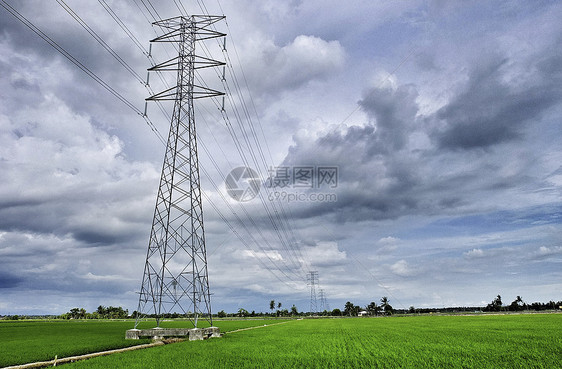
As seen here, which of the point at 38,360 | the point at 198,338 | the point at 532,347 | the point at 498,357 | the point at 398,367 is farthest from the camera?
the point at 198,338

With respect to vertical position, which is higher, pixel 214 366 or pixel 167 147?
pixel 167 147

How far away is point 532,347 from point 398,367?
14.5 m

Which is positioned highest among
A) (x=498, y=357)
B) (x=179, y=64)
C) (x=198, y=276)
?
(x=179, y=64)

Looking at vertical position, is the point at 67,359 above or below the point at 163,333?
below

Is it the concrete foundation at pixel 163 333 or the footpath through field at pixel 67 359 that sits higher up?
the concrete foundation at pixel 163 333

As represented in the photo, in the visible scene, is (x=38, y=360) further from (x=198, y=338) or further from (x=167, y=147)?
(x=167, y=147)

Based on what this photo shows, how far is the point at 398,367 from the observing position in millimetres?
20094

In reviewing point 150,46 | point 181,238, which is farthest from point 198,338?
point 150,46

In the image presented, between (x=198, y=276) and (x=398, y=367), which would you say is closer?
(x=398, y=367)

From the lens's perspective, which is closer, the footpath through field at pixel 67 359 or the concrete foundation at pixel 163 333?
the footpath through field at pixel 67 359

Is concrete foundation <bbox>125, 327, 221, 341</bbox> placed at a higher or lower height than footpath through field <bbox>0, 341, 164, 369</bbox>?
higher

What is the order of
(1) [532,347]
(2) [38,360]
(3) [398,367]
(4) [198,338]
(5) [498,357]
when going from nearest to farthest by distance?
(3) [398,367] → (5) [498,357] → (2) [38,360] → (1) [532,347] → (4) [198,338]

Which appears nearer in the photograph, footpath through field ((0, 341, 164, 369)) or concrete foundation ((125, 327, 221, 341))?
footpath through field ((0, 341, 164, 369))

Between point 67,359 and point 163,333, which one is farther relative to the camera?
point 163,333
